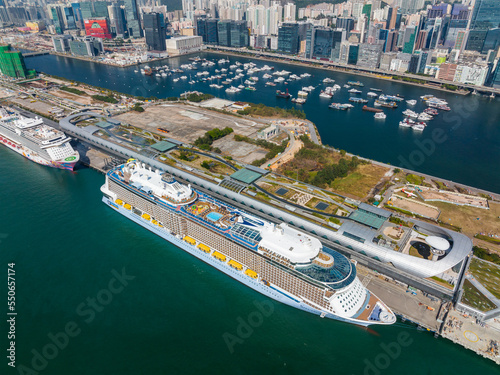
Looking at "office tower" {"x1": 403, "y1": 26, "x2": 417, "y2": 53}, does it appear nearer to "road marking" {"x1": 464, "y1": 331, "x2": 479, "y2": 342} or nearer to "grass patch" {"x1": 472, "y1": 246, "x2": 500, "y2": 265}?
"grass patch" {"x1": 472, "y1": 246, "x2": 500, "y2": 265}

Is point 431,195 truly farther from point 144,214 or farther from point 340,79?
point 340,79

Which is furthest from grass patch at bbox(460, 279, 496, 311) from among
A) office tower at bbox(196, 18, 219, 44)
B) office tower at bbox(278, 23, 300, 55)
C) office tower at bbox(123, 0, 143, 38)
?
office tower at bbox(123, 0, 143, 38)

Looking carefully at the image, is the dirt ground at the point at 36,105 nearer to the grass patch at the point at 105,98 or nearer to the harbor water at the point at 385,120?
the grass patch at the point at 105,98

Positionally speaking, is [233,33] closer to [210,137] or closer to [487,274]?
[210,137]

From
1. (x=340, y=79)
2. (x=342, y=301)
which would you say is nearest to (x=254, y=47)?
(x=340, y=79)

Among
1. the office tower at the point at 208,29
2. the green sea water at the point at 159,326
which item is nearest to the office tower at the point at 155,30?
the office tower at the point at 208,29
